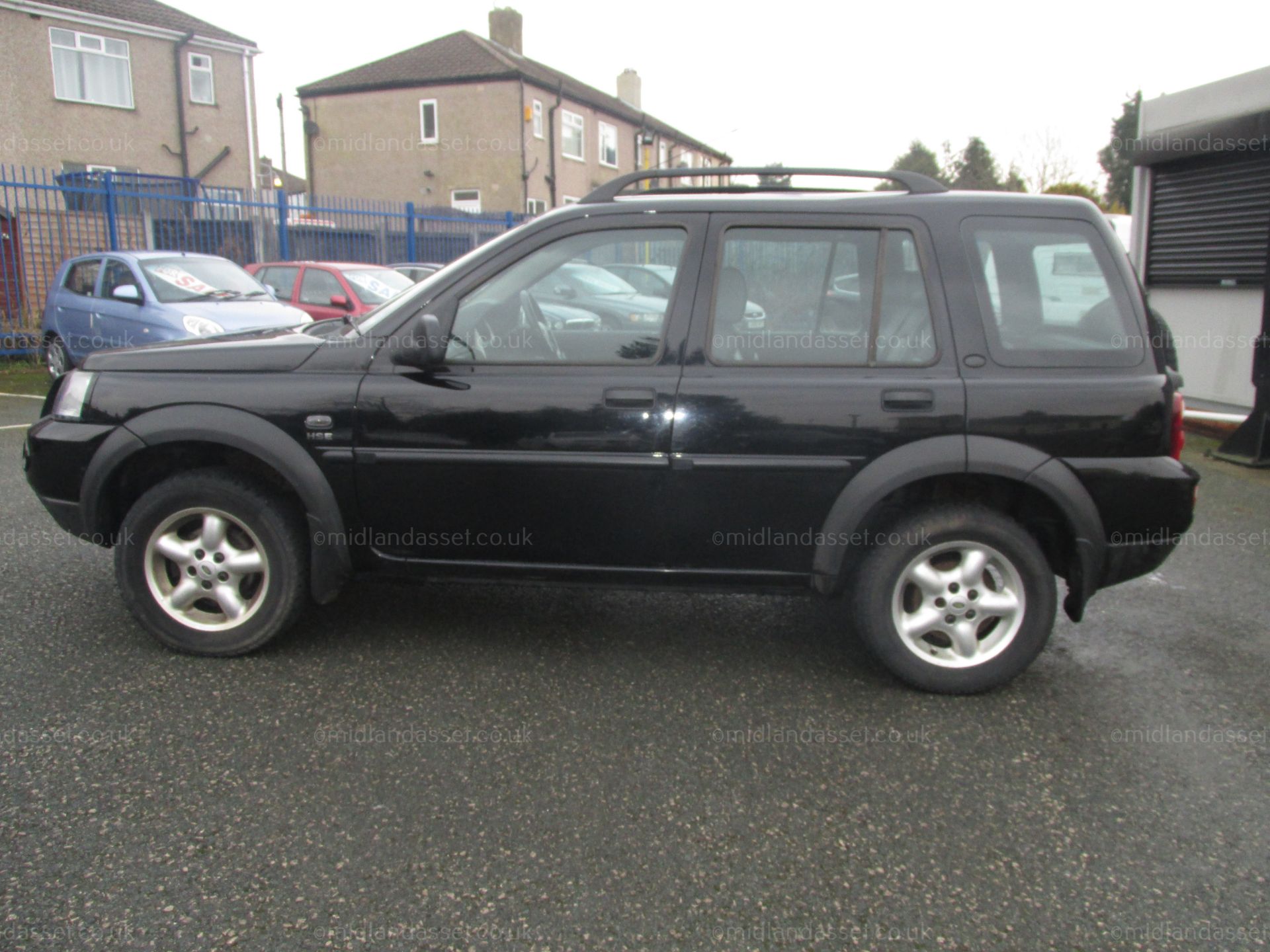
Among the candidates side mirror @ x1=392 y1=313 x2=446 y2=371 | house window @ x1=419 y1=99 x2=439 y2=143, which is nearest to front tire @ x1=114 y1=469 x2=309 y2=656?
side mirror @ x1=392 y1=313 x2=446 y2=371

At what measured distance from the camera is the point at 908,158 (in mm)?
72062

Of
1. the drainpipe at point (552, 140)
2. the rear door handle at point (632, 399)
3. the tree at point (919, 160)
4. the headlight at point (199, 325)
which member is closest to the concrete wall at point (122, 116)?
the drainpipe at point (552, 140)

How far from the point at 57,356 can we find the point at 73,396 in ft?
30.1

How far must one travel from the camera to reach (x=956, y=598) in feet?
11.4

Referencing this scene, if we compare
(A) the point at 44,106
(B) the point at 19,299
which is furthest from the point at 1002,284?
(A) the point at 44,106

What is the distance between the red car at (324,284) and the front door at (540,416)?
9.35m

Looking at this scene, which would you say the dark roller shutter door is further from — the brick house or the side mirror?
the brick house

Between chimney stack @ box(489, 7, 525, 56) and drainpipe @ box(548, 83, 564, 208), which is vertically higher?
chimney stack @ box(489, 7, 525, 56)

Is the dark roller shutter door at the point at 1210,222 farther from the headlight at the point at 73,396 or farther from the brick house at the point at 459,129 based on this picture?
the brick house at the point at 459,129

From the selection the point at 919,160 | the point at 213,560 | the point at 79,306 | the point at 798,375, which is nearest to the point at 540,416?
the point at 798,375

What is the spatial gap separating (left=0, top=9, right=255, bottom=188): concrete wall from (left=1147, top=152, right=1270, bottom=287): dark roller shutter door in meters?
23.3

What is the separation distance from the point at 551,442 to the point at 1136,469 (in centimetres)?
206

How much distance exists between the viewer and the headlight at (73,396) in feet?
12.3

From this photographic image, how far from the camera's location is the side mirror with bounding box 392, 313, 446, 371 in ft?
10.9
